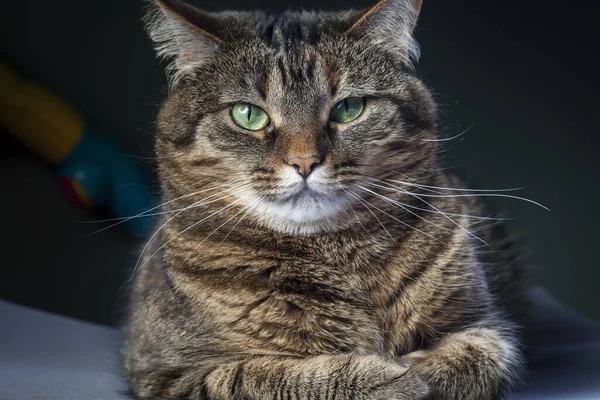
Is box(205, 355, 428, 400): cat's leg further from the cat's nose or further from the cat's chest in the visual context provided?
the cat's nose

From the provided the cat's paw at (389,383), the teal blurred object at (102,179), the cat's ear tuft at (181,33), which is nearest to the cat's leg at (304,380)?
the cat's paw at (389,383)

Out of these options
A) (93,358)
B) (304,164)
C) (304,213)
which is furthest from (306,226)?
(93,358)

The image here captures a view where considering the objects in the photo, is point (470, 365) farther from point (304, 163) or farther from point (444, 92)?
point (444, 92)

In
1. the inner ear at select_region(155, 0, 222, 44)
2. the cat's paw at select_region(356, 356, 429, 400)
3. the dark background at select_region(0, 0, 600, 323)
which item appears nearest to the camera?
the cat's paw at select_region(356, 356, 429, 400)

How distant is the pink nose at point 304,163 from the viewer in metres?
1.59

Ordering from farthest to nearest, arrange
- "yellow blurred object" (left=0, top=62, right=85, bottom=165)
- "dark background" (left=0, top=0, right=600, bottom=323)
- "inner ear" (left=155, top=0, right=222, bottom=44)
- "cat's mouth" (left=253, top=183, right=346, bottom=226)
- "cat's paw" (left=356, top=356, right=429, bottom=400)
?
"dark background" (left=0, top=0, right=600, bottom=323), "yellow blurred object" (left=0, top=62, right=85, bottom=165), "inner ear" (left=155, top=0, right=222, bottom=44), "cat's mouth" (left=253, top=183, right=346, bottom=226), "cat's paw" (left=356, top=356, right=429, bottom=400)

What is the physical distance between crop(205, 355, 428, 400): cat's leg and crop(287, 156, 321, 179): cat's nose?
35 centimetres

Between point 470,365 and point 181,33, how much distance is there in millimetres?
906

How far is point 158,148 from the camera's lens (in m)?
1.88

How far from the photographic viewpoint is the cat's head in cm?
164

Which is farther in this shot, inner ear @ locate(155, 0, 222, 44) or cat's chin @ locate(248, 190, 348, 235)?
inner ear @ locate(155, 0, 222, 44)

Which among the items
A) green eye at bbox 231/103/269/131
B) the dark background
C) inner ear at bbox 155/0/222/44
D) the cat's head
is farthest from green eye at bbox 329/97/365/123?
the dark background

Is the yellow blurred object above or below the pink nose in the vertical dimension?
below

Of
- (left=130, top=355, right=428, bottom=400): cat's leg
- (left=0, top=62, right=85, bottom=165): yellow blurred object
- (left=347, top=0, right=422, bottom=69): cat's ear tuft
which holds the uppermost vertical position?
(left=347, top=0, right=422, bottom=69): cat's ear tuft
